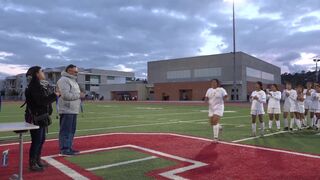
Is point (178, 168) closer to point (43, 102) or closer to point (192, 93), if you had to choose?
point (43, 102)

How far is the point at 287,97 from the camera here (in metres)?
15.1

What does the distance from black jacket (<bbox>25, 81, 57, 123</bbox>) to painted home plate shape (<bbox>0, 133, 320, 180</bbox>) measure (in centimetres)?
124

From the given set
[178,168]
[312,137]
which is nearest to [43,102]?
[178,168]

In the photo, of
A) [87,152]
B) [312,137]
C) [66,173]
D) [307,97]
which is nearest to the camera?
[66,173]

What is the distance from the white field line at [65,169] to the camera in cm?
700

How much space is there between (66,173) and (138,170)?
1422 mm

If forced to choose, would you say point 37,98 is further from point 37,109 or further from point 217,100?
point 217,100

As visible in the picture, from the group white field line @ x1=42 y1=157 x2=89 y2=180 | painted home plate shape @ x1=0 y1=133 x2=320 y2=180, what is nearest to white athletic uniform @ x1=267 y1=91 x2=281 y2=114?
painted home plate shape @ x1=0 y1=133 x2=320 y2=180

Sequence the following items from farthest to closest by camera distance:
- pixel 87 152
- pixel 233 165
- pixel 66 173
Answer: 1. pixel 87 152
2. pixel 233 165
3. pixel 66 173

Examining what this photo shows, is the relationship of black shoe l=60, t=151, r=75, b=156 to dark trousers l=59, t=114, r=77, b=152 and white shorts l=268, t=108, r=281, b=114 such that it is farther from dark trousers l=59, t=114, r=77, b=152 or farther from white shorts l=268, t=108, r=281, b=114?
white shorts l=268, t=108, r=281, b=114

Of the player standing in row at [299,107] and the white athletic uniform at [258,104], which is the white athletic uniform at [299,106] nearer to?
the player standing in row at [299,107]

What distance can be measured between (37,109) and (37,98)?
0.83 feet

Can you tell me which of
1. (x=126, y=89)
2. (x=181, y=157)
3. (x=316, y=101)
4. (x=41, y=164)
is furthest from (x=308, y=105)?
(x=126, y=89)

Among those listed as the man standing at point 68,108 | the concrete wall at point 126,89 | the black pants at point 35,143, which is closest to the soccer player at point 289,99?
the man standing at point 68,108
